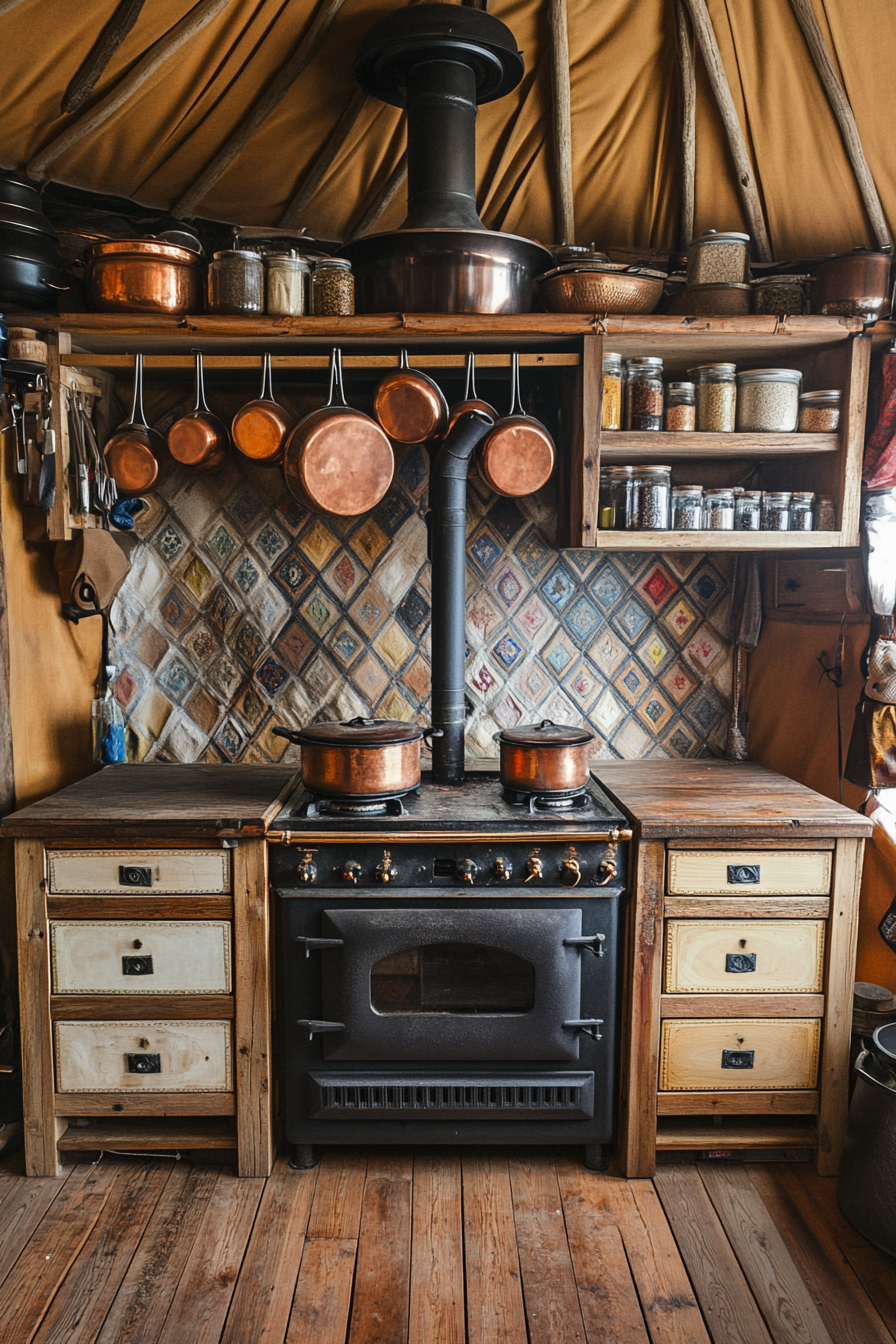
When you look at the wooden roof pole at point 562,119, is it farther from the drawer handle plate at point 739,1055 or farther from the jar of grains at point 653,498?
the drawer handle plate at point 739,1055

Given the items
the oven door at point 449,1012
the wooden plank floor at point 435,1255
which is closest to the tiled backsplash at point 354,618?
the oven door at point 449,1012

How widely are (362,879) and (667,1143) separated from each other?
1.01m

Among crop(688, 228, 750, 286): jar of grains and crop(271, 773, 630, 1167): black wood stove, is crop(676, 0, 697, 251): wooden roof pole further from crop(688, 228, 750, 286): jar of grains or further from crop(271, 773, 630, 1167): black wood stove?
crop(271, 773, 630, 1167): black wood stove

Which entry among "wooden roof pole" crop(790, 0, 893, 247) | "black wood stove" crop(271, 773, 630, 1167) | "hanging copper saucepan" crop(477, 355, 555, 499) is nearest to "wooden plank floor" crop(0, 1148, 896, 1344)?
"black wood stove" crop(271, 773, 630, 1167)

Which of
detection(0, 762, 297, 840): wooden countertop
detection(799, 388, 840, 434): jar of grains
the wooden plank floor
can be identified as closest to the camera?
the wooden plank floor

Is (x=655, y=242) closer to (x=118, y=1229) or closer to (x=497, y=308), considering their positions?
(x=497, y=308)

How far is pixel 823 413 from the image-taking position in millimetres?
2396

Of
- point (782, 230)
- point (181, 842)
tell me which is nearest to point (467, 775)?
point (181, 842)

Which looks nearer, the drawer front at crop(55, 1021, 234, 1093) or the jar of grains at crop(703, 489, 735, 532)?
the drawer front at crop(55, 1021, 234, 1093)

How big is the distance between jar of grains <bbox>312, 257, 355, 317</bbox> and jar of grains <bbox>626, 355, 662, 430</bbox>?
0.77 metres

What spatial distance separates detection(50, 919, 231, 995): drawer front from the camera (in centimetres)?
220

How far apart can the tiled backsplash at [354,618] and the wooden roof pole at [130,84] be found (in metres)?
0.90

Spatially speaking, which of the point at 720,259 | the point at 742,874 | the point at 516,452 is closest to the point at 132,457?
the point at 516,452

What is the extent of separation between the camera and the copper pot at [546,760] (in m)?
2.27
